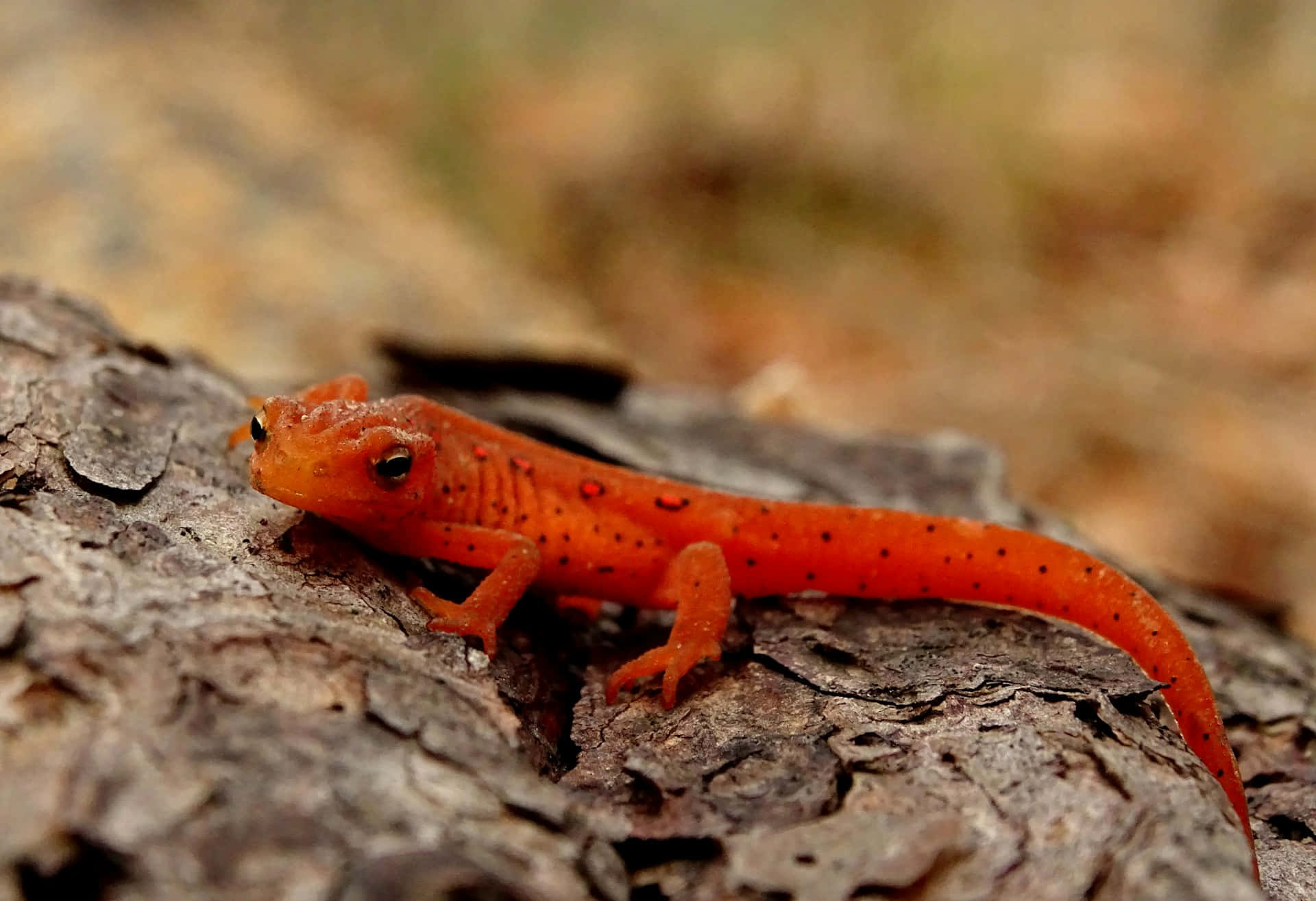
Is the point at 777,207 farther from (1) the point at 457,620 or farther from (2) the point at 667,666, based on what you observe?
(1) the point at 457,620

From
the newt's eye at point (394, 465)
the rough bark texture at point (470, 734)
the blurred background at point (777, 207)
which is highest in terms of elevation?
the blurred background at point (777, 207)

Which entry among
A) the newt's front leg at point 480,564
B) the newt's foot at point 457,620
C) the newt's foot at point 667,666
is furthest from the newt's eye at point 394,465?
the newt's foot at point 667,666

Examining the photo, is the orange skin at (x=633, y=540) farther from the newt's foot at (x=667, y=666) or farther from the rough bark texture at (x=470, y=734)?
the rough bark texture at (x=470, y=734)

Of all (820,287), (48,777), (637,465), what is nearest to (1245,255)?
(820,287)

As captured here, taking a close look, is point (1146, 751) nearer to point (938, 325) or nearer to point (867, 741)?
point (867, 741)

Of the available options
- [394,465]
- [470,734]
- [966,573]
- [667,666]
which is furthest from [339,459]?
[966,573]

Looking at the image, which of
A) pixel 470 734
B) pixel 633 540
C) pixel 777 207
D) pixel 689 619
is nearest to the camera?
pixel 470 734

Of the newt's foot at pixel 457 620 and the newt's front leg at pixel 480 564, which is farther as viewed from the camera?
the newt's front leg at pixel 480 564
